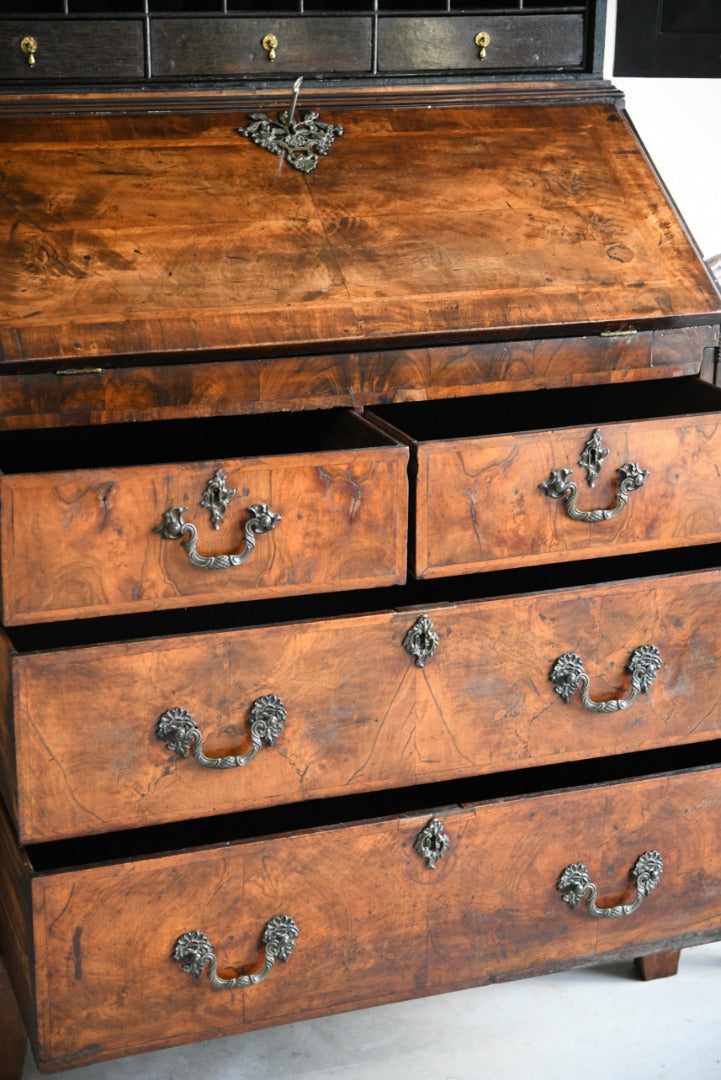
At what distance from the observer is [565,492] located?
6.21 feet

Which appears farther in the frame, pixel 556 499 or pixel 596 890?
pixel 596 890

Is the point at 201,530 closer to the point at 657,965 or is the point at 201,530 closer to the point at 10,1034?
Answer: the point at 10,1034

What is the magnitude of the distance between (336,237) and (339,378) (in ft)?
0.74

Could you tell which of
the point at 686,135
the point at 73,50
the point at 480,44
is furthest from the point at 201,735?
the point at 686,135

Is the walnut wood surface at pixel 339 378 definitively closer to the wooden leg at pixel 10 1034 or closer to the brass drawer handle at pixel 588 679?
the brass drawer handle at pixel 588 679

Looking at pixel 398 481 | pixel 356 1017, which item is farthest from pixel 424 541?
pixel 356 1017

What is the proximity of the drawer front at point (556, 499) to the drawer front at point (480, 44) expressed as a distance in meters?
0.71

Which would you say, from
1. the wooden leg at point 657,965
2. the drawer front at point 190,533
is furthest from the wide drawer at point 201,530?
the wooden leg at point 657,965

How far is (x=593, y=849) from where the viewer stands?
2.04 m

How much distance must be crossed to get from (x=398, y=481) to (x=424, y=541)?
98mm

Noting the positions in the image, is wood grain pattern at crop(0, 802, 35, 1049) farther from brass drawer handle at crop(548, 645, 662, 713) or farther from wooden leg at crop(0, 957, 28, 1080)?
brass drawer handle at crop(548, 645, 662, 713)

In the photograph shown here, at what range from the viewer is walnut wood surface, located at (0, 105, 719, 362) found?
1.80 m

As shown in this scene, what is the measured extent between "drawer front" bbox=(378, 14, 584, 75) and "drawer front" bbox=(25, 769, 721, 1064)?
1.16 metres

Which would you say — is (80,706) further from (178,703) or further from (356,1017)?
(356,1017)
